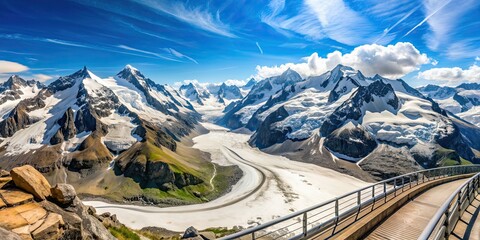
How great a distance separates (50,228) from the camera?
13.8 meters

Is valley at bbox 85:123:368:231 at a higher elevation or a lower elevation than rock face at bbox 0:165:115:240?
lower

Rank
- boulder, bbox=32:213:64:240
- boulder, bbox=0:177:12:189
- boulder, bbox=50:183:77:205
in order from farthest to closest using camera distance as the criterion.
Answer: boulder, bbox=50:183:77:205 < boulder, bbox=0:177:12:189 < boulder, bbox=32:213:64:240

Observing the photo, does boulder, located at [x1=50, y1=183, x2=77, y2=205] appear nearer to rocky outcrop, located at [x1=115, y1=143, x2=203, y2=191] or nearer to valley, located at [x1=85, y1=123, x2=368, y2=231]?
valley, located at [x1=85, y1=123, x2=368, y2=231]

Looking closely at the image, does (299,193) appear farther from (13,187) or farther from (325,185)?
(13,187)

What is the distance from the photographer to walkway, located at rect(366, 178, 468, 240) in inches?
595

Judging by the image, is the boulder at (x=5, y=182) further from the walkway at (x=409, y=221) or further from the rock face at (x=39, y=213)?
the walkway at (x=409, y=221)

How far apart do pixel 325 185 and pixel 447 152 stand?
350ft

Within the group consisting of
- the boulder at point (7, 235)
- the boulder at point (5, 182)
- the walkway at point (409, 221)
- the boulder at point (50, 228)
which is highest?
the boulder at point (5, 182)

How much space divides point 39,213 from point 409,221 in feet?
69.3

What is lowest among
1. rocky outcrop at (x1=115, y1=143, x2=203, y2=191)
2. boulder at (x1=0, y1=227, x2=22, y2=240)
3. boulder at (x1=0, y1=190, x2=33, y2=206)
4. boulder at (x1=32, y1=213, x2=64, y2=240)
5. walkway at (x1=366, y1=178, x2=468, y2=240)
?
rocky outcrop at (x1=115, y1=143, x2=203, y2=191)

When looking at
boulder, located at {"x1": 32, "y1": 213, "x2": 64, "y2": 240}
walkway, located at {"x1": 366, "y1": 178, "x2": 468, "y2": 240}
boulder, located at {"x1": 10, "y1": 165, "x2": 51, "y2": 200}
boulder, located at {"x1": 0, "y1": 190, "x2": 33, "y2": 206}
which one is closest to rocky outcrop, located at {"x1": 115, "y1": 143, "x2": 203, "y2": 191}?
boulder, located at {"x1": 10, "y1": 165, "x2": 51, "y2": 200}

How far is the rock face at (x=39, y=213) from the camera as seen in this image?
13.0m

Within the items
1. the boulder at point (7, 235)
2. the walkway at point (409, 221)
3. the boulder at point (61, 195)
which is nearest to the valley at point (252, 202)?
the walkway at point (409, 221)

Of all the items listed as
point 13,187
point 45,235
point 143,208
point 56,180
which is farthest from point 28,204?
point 56,180
